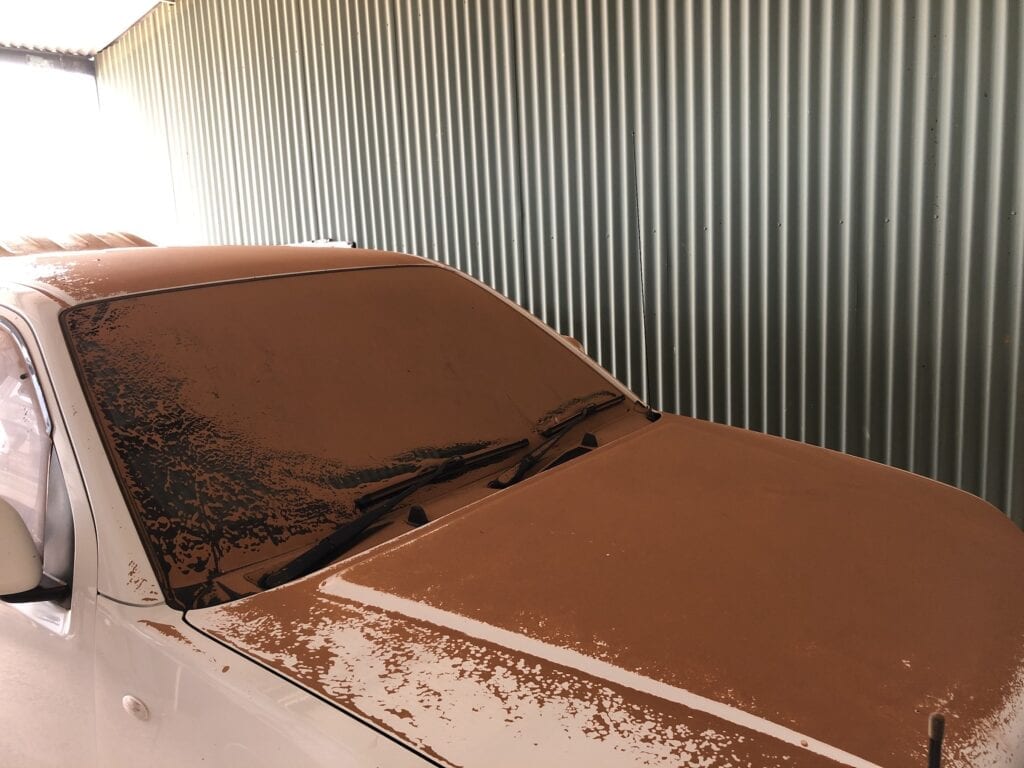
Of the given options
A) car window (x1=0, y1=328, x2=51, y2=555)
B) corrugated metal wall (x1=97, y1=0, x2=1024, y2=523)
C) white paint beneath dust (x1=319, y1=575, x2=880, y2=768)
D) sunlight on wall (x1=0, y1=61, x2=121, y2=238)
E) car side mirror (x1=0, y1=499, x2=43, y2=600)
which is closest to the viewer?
white paint beneath dust (x1=319, y1=575, x2=880, y2=768)

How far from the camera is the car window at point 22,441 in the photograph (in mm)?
1660

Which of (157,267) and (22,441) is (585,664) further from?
(157,267)

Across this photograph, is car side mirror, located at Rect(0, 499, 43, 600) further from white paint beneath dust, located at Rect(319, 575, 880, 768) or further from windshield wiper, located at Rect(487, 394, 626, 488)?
windshield wiper, located at Rect(487, 394, 626, 488)

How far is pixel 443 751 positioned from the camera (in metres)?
1.09

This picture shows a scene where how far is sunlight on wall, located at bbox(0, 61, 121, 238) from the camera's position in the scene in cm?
899

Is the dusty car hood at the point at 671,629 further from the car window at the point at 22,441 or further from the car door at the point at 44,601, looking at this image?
the car window at the point at 22,441

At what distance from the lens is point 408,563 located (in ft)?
4.98

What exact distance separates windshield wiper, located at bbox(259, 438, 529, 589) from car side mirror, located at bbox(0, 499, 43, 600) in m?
0.40

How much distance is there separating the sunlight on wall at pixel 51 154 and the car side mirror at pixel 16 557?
870 centimetres

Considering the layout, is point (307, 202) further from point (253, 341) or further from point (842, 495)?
point (842, 495)

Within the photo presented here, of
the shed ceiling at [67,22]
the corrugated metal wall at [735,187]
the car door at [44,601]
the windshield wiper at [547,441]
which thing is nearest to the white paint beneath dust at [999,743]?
the windshield wiper at [547,441]

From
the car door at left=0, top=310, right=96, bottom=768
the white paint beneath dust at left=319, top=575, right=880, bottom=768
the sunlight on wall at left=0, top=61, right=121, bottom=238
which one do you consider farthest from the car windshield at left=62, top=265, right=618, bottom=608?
the sunlight on wall at left=0, top=61, right=121, bottom=238


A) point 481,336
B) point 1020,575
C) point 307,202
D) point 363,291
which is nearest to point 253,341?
point 363,291

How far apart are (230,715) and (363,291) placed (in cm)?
124
